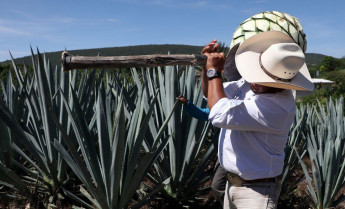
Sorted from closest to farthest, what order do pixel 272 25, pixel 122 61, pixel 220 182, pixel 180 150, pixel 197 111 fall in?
pixel 122 61, pixel 197 111, pixel 220 182, pixel 180 150, pixel 272 25

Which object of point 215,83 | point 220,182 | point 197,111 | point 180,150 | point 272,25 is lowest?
point 220,182

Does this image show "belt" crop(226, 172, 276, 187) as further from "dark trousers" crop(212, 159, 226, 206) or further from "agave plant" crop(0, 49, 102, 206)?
"agave plant" crop(0, 49, 102, 206)

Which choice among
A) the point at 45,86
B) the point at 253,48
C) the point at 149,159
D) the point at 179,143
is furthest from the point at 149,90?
the point at 253,48

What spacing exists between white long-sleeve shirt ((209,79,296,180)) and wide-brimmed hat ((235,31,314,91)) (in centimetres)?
7

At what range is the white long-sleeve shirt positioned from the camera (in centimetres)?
134

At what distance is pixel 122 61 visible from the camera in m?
1.52

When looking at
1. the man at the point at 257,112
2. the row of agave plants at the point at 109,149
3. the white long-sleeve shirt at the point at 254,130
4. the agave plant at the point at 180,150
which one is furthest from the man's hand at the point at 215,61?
the agave plant at the point at 180,150

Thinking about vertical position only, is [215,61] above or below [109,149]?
above

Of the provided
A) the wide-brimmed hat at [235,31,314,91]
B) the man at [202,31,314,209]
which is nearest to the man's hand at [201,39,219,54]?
the man at [202,31,314,209]

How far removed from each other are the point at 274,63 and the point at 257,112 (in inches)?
7.6

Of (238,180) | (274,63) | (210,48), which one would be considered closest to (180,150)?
(238,180)

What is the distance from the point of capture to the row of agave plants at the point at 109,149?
1593 mm

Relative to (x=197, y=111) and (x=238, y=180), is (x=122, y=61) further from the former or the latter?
(x=238, y=180)

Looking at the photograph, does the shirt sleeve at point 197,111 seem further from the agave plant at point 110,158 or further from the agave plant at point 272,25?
the agave plant at point 272,25
